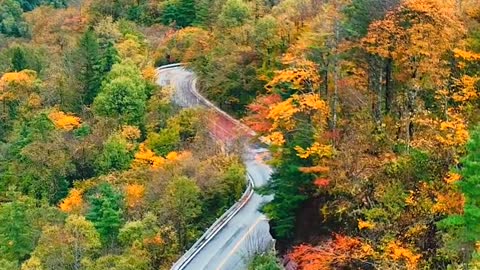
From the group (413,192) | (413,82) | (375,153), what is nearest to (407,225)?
(413,192)

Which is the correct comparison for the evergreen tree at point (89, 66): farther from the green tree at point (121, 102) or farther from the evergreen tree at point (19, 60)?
the evergreen tree at point (19, 60)

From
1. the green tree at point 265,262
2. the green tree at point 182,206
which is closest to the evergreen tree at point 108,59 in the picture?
the green tree at point 182,206

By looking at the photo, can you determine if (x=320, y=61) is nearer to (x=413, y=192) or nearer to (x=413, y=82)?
(x=413, y=82)

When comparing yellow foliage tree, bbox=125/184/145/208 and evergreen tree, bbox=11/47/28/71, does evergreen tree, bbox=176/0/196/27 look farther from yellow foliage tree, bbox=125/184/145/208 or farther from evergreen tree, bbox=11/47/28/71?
yellow foliage tree, bbox=125/184/145/208

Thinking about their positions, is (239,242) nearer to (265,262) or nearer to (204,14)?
(265,262)

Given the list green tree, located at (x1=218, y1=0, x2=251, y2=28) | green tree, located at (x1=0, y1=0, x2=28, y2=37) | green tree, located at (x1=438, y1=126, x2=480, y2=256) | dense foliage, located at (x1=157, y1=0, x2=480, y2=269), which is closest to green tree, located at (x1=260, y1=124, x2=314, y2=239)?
dense foliage, located at (x1=157, y1=0, x2=480, y2=269)

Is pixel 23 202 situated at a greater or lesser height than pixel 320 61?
lesser

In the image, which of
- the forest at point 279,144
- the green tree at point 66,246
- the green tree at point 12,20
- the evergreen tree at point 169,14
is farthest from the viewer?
the green tree at point 12,20
